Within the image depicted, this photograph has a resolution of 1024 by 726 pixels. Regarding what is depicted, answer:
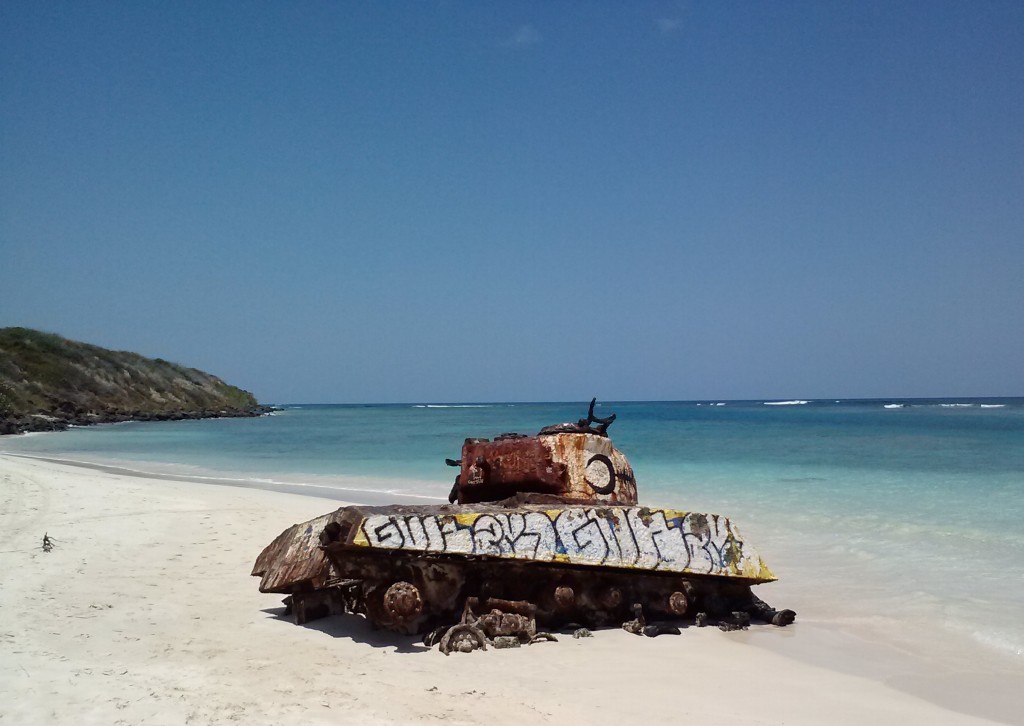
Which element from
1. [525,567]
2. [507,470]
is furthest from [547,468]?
[525,567]

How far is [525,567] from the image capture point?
570 centimetres

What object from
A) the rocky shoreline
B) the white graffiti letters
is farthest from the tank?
the rocky shoreline

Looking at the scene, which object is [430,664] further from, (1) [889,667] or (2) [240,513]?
(2) [240,513]

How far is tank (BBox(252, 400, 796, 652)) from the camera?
540 cm

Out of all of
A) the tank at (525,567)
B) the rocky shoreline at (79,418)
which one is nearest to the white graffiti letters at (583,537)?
the tank at (525,567)

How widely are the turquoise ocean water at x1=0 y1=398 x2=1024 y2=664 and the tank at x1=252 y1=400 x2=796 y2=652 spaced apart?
1121 millimetres

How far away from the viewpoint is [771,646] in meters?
5.70

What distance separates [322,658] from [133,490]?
10.1 meters

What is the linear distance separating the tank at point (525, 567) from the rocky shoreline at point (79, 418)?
38.4m

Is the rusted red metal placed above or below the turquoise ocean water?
above

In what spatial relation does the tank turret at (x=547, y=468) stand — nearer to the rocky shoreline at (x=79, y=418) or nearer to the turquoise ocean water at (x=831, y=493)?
the turquoise ocean water at (x=831, y=493)

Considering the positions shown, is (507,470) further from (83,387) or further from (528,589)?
(83,387)

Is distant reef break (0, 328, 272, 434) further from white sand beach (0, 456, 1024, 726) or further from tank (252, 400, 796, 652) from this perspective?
Answer: tank (252, 400, 796, 652)

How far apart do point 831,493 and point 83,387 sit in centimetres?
5965
